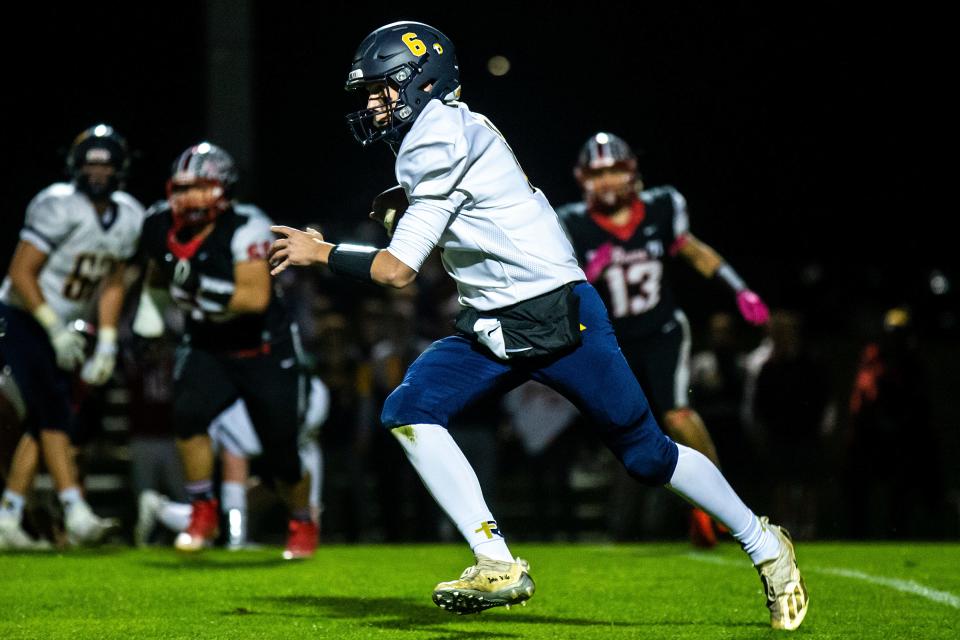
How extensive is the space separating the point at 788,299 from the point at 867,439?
11.6 ft

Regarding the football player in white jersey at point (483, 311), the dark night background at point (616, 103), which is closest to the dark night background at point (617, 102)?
the dark night background at point (616, 103)

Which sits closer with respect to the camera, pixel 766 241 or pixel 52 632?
pixel 52 632

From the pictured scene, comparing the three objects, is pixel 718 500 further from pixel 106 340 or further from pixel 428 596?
pixel 106 340

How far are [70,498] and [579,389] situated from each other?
11.8ft

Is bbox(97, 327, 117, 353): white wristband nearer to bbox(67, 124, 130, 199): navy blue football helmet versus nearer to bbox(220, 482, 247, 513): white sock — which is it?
bbox(67, 124, 130, 199): navy blue football helmet

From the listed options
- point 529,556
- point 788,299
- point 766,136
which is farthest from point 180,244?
point 766,136

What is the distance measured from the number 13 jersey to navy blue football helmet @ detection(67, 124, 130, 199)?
7.53 ft

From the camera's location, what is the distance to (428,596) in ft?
17.0

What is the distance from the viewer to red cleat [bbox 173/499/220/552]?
641cm

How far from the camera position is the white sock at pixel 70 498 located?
6926mm

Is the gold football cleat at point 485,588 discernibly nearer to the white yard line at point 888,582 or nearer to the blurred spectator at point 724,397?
the white yard line at point 888,582

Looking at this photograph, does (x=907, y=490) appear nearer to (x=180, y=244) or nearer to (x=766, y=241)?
(x=180, y=244)

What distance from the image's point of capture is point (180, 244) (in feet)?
21.2

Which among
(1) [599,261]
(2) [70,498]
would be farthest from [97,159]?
(1) [599,261]
